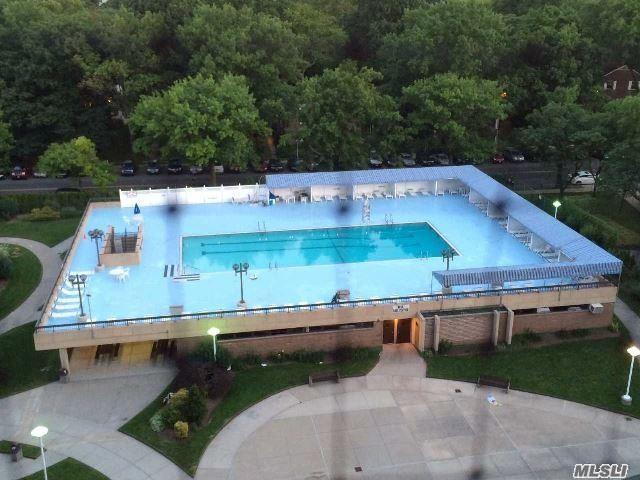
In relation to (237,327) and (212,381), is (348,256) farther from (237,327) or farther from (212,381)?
(212,381)

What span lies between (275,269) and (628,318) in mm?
9134

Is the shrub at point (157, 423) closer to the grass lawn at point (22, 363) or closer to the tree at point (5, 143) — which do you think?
the grass lawn at point (22, 363)

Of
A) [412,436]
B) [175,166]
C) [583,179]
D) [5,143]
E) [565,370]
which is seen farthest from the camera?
[175,166]

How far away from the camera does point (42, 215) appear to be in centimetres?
2392

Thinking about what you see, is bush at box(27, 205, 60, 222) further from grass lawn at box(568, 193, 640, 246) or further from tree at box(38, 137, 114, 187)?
grass lawn at box(568, 193, 640, 246)

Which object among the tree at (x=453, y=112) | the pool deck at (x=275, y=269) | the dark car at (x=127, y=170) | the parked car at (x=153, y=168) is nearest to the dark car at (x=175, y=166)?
the parked car at (x=153, y=168)

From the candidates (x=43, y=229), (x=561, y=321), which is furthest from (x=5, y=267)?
(x=561, y=321)

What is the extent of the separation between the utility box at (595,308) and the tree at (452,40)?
15137mm

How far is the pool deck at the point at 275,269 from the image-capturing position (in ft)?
51.5

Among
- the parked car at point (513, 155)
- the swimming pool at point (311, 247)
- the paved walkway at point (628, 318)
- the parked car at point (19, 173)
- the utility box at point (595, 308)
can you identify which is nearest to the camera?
the utility box at point (595, 308)

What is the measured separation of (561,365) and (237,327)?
7262 mm

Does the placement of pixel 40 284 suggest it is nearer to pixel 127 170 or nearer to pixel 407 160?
pixel 127 170

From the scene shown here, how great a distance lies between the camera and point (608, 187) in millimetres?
21156

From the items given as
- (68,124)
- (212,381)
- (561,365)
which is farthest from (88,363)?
Result: (68,124)
